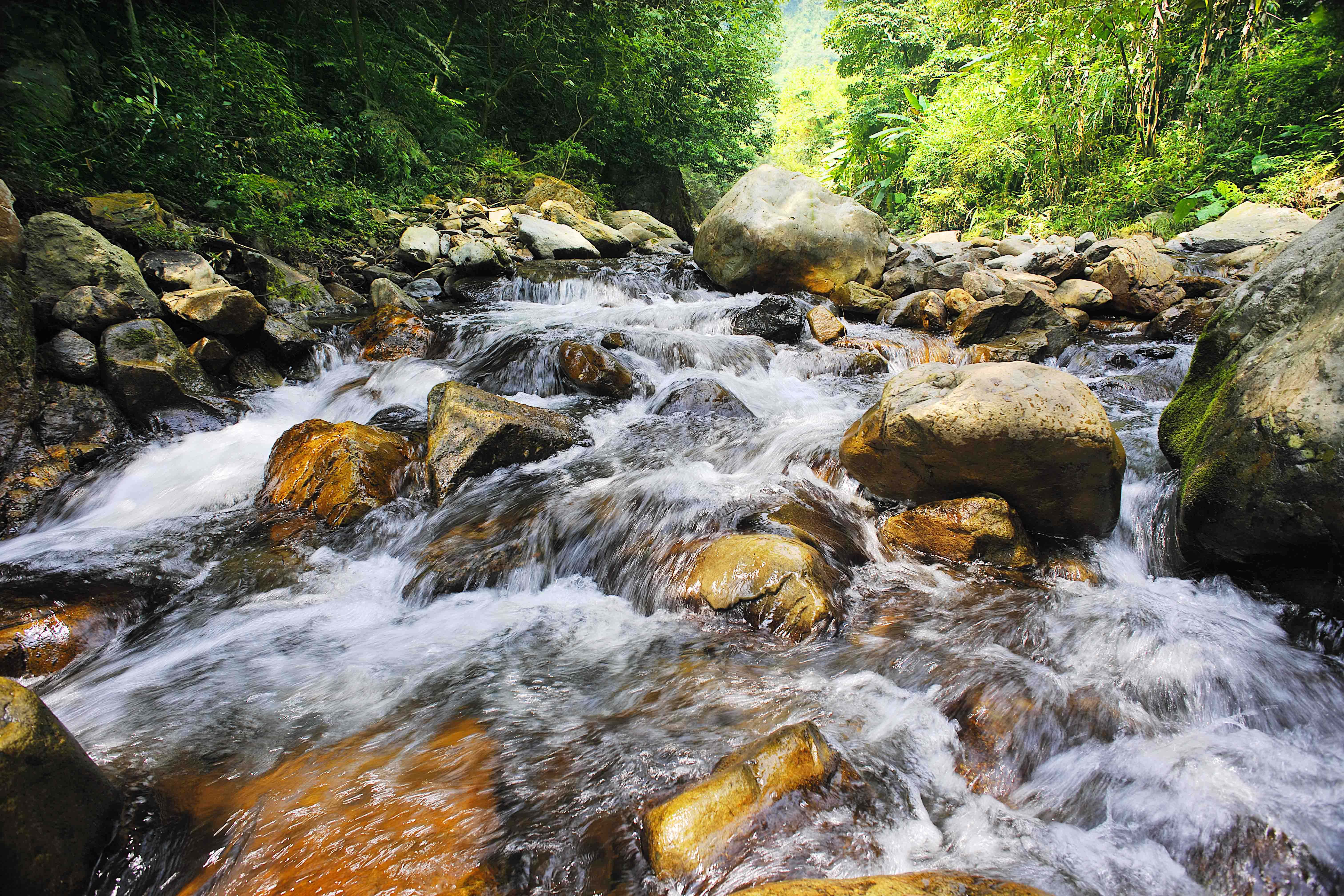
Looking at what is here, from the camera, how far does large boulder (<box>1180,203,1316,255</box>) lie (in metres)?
9.43

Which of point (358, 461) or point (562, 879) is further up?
point (358, 461)

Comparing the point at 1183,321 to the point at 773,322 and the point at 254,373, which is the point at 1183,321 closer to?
the point at 773,322

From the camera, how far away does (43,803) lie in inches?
60.7

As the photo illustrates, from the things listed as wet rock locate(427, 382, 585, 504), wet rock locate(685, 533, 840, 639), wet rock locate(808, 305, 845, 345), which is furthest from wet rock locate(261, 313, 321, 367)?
wet rock locate(808, 305, 845, 345)

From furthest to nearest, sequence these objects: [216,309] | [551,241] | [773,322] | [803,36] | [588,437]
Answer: [803,36], [551,241], [773,322], [216,309], [588,437]

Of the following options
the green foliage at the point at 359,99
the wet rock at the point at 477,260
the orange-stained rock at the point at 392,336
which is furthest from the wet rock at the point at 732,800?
the wet rock at the point at 477,260

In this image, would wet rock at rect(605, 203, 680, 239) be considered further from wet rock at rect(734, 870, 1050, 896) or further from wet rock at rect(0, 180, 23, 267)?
wet rock at rect(734, 870, 1050, 896)

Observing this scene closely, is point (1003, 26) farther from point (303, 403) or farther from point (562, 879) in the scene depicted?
point (562, 879)

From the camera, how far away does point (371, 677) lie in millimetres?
2801

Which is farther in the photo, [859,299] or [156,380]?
[859,299]

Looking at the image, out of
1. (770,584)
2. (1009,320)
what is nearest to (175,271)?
(770,584)

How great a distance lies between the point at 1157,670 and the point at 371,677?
3.66 meters

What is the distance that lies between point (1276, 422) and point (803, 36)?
11817 cm

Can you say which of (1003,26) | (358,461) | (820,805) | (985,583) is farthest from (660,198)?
(820,805)
